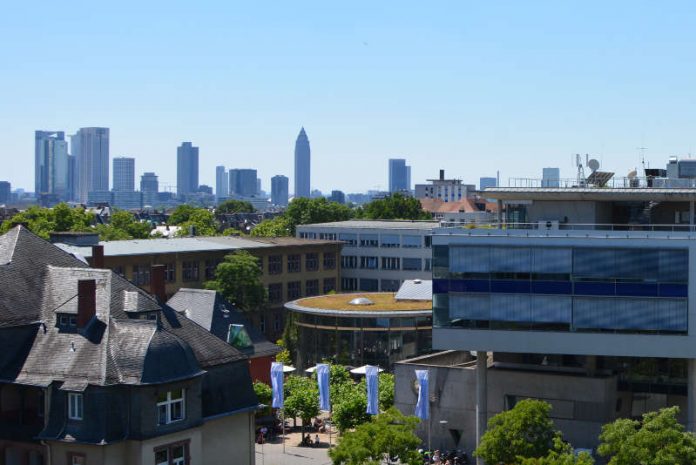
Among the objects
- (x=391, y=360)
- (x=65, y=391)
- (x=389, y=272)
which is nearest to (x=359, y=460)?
(x=65, y=391)

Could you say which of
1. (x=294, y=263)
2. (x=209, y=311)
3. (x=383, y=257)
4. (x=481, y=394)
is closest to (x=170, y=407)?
(x=481, y=394)

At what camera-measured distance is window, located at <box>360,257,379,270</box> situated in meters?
134

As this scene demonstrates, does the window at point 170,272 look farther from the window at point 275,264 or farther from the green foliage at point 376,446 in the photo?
the green foliage at point 376,446

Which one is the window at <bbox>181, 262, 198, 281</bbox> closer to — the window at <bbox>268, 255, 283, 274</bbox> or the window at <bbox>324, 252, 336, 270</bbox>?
the window at <bbox>268, 255, 283, 274</bbox>

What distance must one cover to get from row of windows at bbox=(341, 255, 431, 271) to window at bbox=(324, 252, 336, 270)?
471 centimetres

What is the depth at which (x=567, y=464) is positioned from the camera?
47.8 m

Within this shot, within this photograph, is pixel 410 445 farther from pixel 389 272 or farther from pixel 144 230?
pixel 144 230

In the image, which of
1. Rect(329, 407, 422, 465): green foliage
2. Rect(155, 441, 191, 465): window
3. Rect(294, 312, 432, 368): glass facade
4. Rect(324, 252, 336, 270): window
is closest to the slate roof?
Rect(294, 312, 432, 368): glass facade

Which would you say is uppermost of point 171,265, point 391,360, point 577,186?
point 577,186

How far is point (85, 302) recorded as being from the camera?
2079 inches

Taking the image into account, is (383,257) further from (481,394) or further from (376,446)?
(376,446)

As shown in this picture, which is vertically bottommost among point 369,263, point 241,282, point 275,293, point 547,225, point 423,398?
point 423,398

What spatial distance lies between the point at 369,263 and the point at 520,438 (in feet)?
261

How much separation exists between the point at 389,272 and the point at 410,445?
264ft
